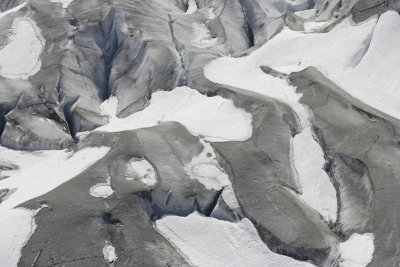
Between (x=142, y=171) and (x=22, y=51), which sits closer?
(x=142, y=171)

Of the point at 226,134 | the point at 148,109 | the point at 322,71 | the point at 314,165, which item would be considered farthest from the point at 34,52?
the point at 314,165

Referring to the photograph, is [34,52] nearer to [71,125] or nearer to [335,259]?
[71,125]

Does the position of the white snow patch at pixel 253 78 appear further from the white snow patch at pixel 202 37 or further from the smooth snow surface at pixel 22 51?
the smooth snow surface at pixel 22 51

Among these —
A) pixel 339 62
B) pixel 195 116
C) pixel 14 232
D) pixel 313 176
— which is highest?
pixel 339 62

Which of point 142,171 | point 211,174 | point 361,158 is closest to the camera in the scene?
point 361,158

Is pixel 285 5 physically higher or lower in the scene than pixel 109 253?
higher

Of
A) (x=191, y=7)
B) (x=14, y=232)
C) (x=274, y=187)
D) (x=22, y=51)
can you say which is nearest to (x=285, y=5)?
(x=191, y=7)

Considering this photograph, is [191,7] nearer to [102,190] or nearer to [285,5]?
[285,5]
